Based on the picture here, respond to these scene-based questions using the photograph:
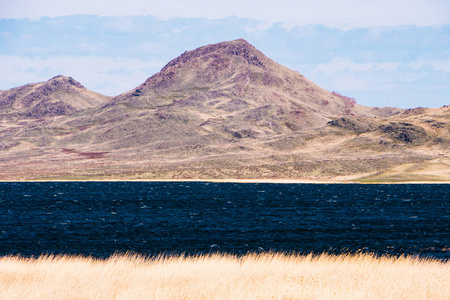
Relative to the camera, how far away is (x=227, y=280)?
→ 23.7 m

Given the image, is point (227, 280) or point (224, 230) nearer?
point (227, 280)

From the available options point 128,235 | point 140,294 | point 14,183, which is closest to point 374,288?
point 140,294

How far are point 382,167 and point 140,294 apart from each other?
569 feet

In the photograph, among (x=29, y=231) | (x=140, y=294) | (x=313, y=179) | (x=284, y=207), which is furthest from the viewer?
(x=313, y=179)

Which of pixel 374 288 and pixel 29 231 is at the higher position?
pixel 374 288

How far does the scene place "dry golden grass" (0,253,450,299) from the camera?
20625 millimetres

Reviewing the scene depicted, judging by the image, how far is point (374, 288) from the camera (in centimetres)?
2239

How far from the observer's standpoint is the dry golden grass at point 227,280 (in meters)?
20.6

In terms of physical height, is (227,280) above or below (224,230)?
above

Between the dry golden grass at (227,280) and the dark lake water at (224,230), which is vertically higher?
the dry golden grass at (227,280)

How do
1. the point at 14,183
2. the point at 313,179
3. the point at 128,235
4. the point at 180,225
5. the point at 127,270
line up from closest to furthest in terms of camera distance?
1. the point at 127,270
2. the point at 128,235
3. the point at 180,225
4. the point at 313,179
5. the point at 14,183

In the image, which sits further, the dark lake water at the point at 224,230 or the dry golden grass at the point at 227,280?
the dark lake water at the point at 224,230

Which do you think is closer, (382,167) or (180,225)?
(180,225)

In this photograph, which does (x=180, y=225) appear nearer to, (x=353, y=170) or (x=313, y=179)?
(x=313, y=179)
